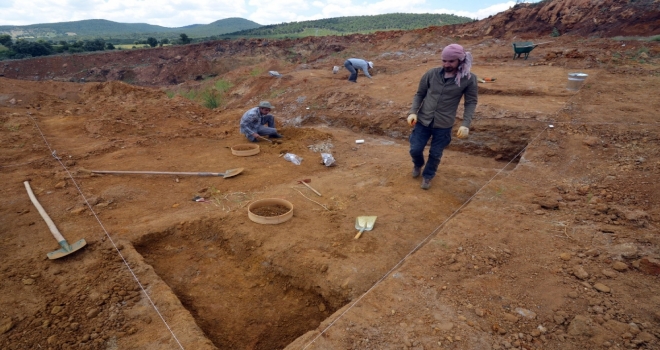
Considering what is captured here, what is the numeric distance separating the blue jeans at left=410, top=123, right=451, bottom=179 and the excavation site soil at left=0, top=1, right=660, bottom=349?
366 millimetres

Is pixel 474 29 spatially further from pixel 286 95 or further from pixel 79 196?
pixel 79 196

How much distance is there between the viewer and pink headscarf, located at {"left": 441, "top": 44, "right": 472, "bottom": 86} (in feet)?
11.9

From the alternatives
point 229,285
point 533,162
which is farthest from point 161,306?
point 533,162

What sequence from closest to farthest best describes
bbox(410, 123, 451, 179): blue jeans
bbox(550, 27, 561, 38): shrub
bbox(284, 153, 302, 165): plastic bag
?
bbox(410, 123, 451, 179): blue jeans → bbox(284, 153, 302, 165): plastic bag → bbox(550, 27, 561, 38): shrub

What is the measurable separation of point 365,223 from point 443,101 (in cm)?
174

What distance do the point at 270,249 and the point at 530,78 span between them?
28.3 ft

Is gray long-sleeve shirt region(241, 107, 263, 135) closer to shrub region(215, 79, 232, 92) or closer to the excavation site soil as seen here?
the excavation site soil

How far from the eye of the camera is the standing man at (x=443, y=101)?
376cm

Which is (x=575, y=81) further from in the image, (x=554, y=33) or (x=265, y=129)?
(x=554, y=33)

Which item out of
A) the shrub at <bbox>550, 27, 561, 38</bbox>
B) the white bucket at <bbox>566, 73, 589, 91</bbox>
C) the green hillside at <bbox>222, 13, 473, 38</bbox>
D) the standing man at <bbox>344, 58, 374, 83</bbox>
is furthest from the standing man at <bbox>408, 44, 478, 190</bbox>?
the green hillside at <bbox>222, 13, 473, 38</bbox>

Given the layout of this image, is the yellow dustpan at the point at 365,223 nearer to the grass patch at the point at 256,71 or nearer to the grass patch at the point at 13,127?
the grass patch at the point at 13,127

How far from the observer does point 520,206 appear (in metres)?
3.68

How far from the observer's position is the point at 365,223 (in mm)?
3730

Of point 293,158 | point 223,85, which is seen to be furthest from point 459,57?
point 223,85
